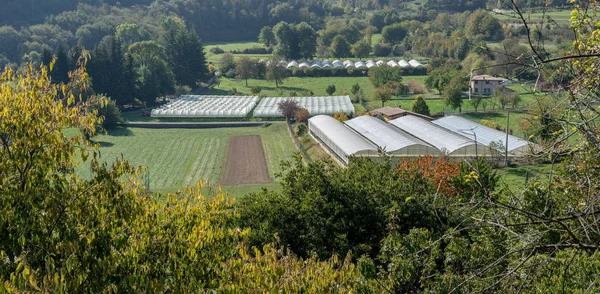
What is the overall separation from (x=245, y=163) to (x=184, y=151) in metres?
8.03

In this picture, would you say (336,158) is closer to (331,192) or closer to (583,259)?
(331,192)

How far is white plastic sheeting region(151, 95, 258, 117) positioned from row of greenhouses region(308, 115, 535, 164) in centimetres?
1726

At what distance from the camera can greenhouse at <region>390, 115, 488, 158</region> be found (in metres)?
37.8

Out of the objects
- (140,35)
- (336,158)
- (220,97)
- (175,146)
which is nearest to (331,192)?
(336,158)

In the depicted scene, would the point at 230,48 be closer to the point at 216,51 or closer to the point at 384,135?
the point at 216,51

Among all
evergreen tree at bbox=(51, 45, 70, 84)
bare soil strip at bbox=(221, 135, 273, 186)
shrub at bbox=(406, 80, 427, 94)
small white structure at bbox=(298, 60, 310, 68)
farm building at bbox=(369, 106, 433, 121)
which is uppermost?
evergreen tree at bbox=(51, 45, 70, 84)

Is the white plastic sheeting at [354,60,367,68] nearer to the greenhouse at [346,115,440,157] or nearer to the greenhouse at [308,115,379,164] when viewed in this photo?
the greenhouse at [308,115,379,164]

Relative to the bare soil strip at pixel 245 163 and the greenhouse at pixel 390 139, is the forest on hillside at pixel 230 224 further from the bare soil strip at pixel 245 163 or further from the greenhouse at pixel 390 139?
the bare soil strip at pixel 245 163

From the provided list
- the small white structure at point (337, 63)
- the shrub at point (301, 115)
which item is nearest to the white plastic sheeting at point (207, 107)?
the shrub at point (301, 115)

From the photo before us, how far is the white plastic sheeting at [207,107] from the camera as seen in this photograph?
65.7 metres

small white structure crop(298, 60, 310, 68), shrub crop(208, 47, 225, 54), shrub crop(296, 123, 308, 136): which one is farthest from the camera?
shrub crop(208, 47, 225, 54)

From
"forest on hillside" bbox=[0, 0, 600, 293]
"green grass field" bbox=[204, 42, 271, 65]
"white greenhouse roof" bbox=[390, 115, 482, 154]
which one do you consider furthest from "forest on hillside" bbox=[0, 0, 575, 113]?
"white greenhouse roof" bbox=[390, 115, 482, 154]

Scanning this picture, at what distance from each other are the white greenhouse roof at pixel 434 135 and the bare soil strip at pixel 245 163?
13239 millimetres

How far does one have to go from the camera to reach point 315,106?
6700 cm
